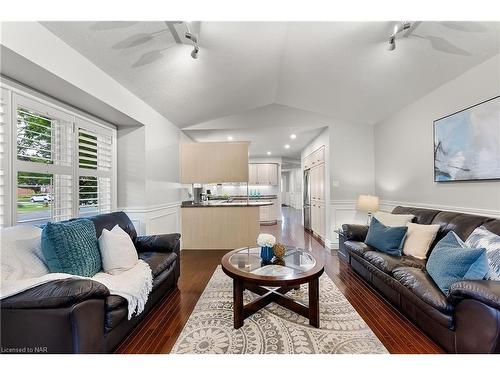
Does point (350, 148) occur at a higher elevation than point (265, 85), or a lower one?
lower

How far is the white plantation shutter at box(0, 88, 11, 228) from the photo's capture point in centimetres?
181

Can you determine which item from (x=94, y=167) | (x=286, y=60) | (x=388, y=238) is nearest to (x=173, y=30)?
(x=286, y=60)

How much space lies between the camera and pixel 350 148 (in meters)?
4.47

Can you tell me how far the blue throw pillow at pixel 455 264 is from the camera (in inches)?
61.9

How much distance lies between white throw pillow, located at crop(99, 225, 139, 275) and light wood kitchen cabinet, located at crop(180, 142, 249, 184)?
252 cm

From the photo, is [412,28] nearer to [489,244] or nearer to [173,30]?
[489,244]

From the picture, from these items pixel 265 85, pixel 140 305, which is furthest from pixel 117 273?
pixel 265 85

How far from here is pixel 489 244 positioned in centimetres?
176

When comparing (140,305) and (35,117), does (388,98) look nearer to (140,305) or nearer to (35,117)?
(140,305)

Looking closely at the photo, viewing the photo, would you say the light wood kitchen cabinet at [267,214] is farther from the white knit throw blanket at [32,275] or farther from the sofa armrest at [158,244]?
the white knit throw blanket at [32,275]

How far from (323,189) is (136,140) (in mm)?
3783

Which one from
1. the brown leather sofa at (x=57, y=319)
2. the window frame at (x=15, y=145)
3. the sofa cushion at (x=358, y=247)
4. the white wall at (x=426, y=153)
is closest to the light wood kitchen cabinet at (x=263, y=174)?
the white wall at (x=426, y=153)

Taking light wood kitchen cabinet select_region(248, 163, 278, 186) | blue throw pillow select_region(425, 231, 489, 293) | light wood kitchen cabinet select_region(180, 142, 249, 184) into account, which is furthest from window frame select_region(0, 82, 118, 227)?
light wood kitchen cabinet select_region(248, 163, 278, 186)

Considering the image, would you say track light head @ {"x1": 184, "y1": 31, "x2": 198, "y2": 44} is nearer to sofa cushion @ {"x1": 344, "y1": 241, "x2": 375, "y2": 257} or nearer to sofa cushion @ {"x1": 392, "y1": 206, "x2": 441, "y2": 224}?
sofa cushion @ {"x1": 344, "y1": 241, "x2": 375, "y2": 257}
